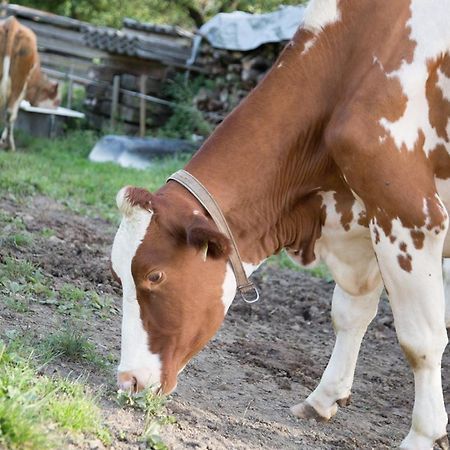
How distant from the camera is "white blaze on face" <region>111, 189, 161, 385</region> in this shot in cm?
385

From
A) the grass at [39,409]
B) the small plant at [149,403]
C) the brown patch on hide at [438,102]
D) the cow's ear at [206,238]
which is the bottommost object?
the small plant at [149,403]

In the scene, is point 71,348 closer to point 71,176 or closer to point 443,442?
point 443,442

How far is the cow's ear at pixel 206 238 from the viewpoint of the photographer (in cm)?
370

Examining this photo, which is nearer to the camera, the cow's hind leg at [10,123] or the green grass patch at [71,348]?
the green grass patch at [71,348]

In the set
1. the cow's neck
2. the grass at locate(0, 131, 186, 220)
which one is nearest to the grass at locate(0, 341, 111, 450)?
the cow's neck

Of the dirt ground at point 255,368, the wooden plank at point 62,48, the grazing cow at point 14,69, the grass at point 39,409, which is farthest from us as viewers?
the wooden plank at point 62,48

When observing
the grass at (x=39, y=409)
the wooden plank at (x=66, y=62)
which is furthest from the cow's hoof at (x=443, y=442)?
the wooden plank at (x=66, y=62)

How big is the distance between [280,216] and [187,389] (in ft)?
3.08

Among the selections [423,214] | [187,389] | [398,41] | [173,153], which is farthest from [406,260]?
[173,153]

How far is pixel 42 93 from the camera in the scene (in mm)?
15688

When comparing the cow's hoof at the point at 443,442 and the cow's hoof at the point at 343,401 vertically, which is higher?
the cow's hoof at the point at 443,442

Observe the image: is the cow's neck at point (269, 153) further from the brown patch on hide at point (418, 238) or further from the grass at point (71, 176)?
the grass at point (71, 176)

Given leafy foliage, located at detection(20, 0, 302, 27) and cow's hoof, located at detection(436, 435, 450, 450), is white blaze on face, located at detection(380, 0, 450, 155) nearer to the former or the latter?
cow's hoof, located at detection(436, 435, 450, 450)

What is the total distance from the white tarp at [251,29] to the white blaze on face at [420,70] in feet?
33.4
